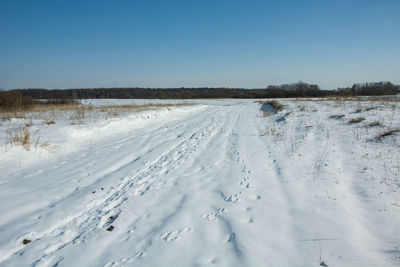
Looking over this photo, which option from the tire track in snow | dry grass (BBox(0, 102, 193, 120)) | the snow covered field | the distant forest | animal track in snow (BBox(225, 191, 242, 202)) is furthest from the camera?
the distant forest

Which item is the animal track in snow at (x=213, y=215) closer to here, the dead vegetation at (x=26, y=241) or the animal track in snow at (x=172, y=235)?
the animal track in snow at (x=172, y=235)

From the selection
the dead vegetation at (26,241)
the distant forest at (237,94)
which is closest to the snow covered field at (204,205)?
the dead vegetation at (26,241)

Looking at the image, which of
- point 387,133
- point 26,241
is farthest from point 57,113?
point 387,133

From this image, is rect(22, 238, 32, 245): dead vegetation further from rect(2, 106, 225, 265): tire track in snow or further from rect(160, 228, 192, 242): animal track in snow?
rect(160, 228, 192, 242): animal track in snow

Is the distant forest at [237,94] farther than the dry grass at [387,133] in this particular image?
Yes

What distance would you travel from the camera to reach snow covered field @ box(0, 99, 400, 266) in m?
2.21

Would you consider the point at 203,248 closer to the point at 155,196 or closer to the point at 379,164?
the point at 155,196

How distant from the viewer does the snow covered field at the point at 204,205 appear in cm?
221

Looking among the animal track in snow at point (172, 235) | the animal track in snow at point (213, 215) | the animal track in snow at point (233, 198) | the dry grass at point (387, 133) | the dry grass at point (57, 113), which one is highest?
the dry grass at point (57, 113)

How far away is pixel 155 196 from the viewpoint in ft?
11.6

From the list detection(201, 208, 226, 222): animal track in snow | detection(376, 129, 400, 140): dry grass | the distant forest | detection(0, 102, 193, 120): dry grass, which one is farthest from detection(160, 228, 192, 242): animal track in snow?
the distant forest

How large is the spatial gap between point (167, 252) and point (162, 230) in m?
0.43

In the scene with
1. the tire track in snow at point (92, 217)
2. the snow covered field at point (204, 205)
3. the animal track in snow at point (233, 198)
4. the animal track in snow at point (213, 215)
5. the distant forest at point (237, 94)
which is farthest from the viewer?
the distant forest at point (237, 94)

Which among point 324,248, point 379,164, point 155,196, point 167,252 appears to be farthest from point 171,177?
point 379,164
